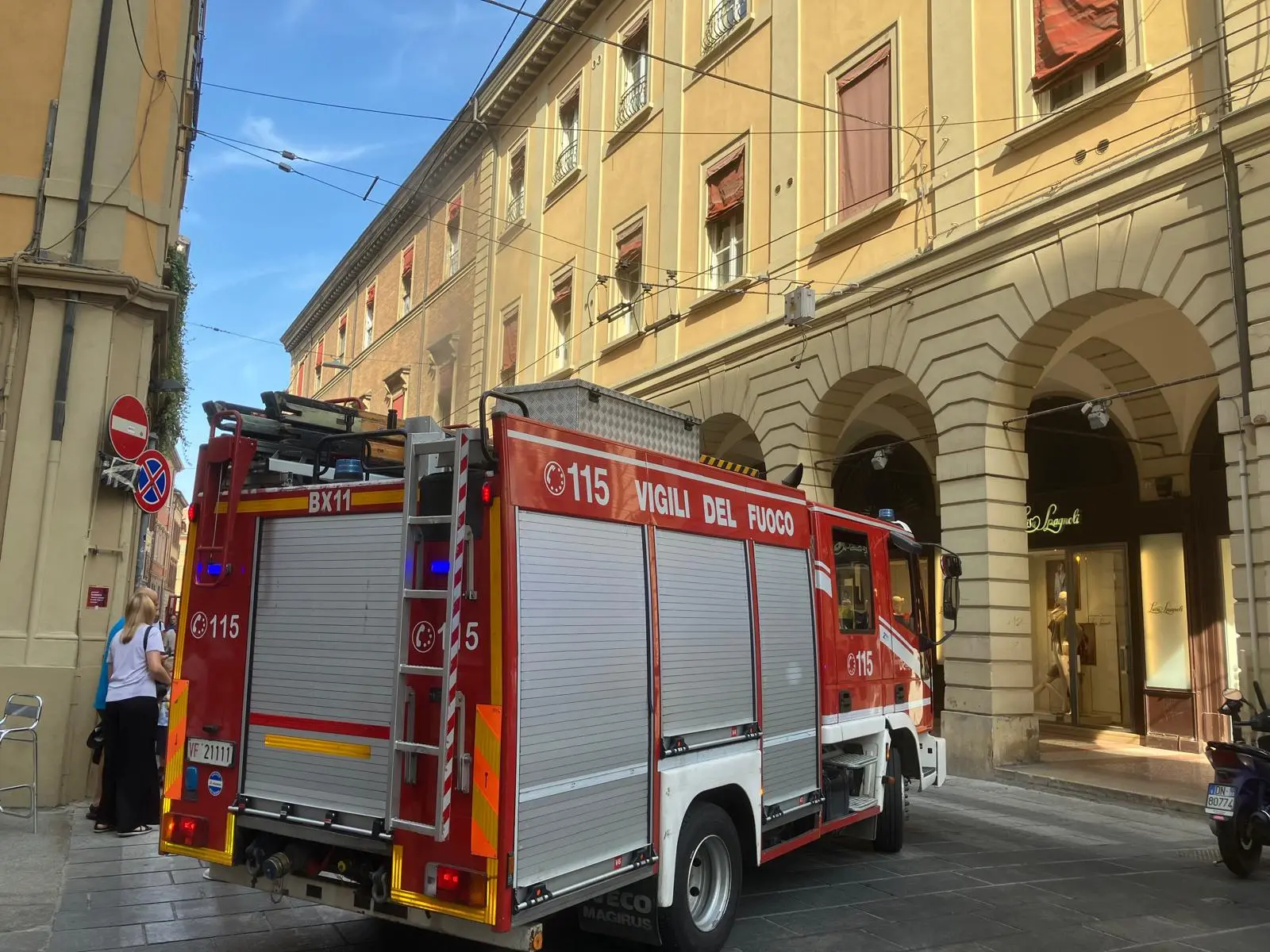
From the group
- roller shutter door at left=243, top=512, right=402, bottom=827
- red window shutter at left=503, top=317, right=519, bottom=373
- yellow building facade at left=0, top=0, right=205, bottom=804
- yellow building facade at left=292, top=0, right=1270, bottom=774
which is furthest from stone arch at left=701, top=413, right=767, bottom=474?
roller shutter door at left=243, top=512, right=402, bottom=827

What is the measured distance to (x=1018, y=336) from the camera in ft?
40.1

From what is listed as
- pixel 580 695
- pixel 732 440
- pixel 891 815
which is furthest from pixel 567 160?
pixel 580 695

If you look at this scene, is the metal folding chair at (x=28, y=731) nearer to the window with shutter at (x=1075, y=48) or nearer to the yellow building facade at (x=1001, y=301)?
the yellow building facade at (x=1001, y=301)

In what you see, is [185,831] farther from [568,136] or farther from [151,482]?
[568,136]

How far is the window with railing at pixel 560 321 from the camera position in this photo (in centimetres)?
2366

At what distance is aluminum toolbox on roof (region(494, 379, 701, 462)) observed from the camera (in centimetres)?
542

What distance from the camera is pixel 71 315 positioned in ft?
31.4

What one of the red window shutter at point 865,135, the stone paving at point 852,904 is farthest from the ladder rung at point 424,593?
the red window shutter at point 865,135

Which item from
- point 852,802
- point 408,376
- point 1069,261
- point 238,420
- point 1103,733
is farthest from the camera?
point 408,376

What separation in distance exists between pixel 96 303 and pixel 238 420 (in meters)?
5.73

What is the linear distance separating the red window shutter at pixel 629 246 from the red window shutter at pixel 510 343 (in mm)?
5289

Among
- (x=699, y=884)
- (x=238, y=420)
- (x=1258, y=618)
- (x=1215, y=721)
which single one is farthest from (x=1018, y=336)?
(x=238, y=420)

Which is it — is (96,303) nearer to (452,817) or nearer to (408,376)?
(452,817)

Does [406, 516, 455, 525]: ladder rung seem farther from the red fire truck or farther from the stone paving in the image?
the stone paving
